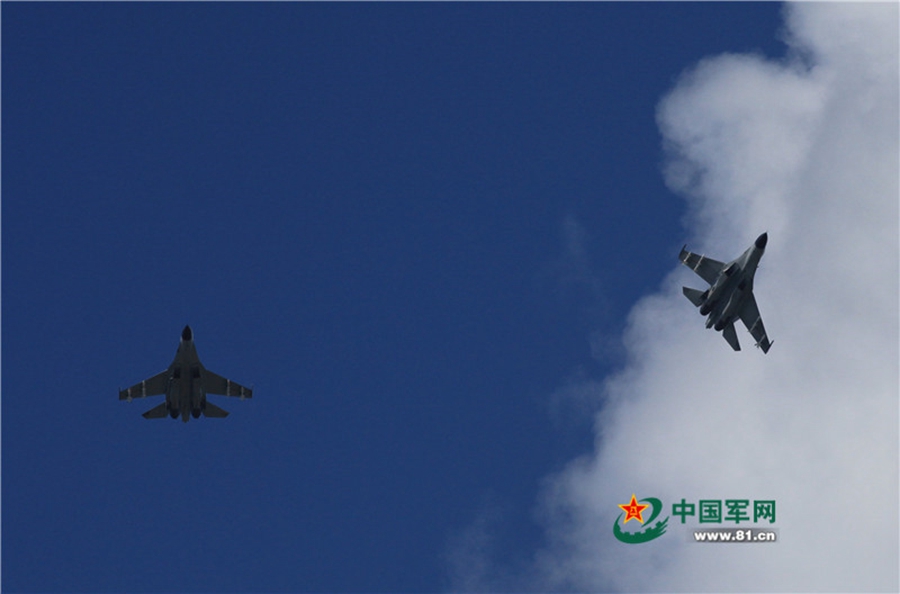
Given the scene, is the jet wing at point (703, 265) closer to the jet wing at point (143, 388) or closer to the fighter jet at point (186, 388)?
the fighter jet at point (186, 388)

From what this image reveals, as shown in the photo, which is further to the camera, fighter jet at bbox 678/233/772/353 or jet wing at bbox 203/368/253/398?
jet wing at bbox 203/368/253/398

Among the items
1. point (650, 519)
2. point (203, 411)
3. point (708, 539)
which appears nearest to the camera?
point (708, 539)

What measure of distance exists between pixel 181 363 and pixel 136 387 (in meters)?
10.4

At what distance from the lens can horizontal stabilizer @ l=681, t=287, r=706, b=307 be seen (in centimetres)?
10962

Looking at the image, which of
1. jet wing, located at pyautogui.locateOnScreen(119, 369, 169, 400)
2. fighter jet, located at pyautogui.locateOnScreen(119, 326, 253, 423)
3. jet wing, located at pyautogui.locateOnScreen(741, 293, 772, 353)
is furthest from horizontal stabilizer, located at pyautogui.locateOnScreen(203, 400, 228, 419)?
jet wing, located at pyautogui.locateOnScreen(741, 293, 772, 353)

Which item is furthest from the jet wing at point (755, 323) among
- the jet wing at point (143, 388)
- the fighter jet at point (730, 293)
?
the jet wing at point (143, 388)

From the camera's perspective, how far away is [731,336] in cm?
11412

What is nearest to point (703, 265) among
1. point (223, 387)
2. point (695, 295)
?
point (695, 295)

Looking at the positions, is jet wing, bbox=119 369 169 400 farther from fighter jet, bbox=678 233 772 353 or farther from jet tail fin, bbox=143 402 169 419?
fighter jet, bbox=678 233 772 353

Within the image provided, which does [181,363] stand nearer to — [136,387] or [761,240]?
[136,387]

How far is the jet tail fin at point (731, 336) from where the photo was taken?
11355cm

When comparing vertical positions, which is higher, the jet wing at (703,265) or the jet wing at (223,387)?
the jet wing at (703,265)

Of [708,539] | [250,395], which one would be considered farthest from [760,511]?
[250,395]

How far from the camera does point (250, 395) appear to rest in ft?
373
